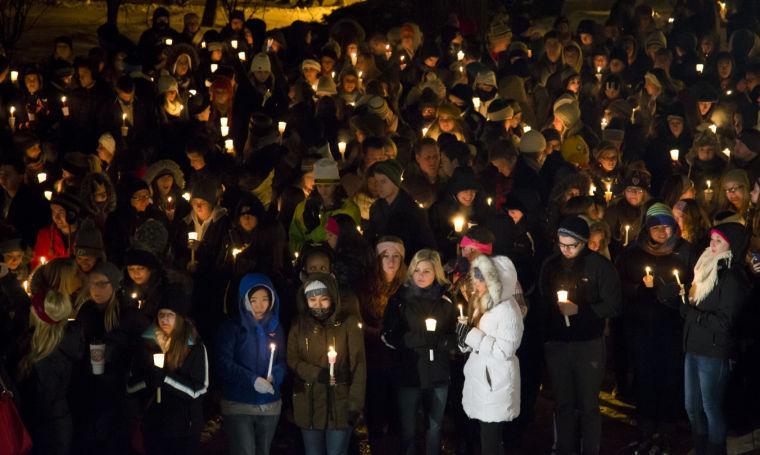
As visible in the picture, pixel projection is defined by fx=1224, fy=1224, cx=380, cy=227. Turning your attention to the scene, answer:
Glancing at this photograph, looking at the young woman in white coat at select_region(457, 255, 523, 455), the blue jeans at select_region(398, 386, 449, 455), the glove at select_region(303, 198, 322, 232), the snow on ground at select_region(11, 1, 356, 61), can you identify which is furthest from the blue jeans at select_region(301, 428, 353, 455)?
the snow on ground at select_region(11, 1, 356, 61)

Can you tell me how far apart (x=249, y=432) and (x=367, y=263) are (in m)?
1.62

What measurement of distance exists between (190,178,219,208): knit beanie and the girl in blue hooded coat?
234 centimetres

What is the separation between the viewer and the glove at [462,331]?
25.4 feet

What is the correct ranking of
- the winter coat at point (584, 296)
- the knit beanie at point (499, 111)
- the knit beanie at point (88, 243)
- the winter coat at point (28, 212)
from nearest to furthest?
the winter coat at point (584, 296) → the knit beanie at point (88, 243) → the winter coat at point (28, 212) → the knit beanie at point (499, 111)

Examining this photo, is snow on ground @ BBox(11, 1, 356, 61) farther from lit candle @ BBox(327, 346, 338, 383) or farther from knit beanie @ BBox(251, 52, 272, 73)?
lit candle @ BBox(327, 346, 338, 383)

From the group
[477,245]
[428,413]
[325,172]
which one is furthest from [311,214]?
[428,413]

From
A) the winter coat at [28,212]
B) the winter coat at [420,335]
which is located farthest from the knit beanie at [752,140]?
the winter coat at [28,212]

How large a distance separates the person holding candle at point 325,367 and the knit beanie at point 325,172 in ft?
7.79

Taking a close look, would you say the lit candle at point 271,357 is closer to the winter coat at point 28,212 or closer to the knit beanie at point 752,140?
the winter coat at point 28,212

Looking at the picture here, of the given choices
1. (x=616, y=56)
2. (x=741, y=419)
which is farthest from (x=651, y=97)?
(x=741, y=419)

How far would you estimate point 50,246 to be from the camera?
389 inches

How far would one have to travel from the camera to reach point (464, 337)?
7.75 metres

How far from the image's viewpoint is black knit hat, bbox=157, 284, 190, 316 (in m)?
7.54

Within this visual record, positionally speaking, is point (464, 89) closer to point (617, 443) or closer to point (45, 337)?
point (617, 443)
